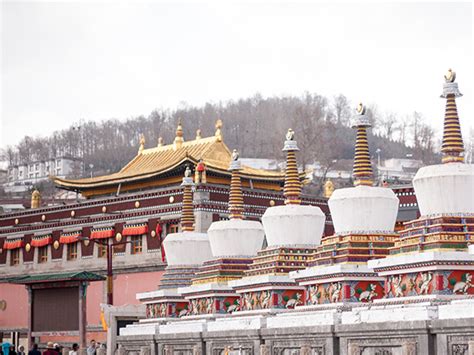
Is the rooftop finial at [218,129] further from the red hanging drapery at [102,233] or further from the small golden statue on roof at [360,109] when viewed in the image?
the small golden statue on roof at [360,109]

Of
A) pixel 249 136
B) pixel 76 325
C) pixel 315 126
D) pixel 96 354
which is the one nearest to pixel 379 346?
pixel 96 354

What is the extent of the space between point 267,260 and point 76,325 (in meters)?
24.9

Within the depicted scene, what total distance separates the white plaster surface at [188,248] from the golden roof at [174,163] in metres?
18.8

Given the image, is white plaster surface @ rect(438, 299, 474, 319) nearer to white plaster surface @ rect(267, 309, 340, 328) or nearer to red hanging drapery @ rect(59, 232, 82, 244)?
white plaster surface @ rect(267, 309, 340, 328)

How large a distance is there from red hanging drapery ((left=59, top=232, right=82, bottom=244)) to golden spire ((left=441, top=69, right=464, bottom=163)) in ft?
124

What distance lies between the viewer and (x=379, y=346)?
20312mm

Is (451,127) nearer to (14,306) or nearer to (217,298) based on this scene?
(217,298)

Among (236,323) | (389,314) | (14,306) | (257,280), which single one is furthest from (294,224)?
(14,306)

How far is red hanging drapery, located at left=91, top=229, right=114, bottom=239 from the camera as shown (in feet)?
183

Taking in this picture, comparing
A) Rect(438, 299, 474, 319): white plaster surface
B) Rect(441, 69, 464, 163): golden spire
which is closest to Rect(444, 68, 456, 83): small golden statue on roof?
Rect(441, 69, 464, 163): golden spire

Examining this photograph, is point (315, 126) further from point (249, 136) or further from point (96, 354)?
point (96, 354)

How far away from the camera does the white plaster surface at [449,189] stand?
21.2m

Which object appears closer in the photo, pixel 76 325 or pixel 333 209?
pixel 333 209

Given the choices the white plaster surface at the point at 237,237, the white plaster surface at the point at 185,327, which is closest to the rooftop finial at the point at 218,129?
the white plaster surface at the point at 185,327
